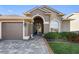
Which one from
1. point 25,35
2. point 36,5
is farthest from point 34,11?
point 25,35

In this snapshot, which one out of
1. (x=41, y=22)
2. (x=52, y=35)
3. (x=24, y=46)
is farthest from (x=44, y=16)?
(x=24, y=46)

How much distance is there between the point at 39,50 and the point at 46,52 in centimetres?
22

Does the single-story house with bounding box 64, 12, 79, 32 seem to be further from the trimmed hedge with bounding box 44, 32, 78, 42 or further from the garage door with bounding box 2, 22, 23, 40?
the garage door with bounding box 2, 22, 23, 40

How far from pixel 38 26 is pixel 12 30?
2.81ft

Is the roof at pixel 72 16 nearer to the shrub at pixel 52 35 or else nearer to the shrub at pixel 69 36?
the shrub at pixel 69 36

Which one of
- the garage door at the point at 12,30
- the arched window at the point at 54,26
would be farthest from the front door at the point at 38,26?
the garage door at the point at 12,30

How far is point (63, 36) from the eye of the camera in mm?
6645

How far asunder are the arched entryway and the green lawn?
535 millimetres

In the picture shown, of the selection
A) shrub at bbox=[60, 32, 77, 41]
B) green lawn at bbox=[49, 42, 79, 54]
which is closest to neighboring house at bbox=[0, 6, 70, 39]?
shrub at bbox=[60, 32, 77, 41]

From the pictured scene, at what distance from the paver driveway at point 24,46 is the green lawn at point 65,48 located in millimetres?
272

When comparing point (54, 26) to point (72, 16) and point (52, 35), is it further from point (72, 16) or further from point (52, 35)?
point (72, 16)

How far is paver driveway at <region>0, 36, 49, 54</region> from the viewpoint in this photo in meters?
6.55

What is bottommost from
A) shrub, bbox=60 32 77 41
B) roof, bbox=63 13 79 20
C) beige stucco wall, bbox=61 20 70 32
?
shrub, bbox=60 32 77 41
